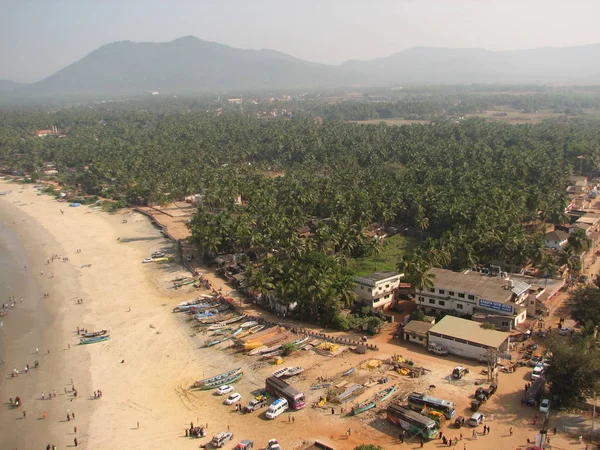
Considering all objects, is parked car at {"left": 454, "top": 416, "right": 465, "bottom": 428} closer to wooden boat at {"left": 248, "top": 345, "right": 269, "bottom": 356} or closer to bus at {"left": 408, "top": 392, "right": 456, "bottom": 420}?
bus at {"left": 408, "top": 392, "right": 456, "bottom": 420}

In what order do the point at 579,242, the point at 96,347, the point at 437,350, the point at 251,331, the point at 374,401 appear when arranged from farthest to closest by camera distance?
the point at 579,242, the point at 251,331, the point at 96,347, the point at 437,350, the point at 374,401

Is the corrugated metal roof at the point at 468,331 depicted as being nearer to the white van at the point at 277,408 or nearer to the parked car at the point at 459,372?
the parked car at the point at 459,372

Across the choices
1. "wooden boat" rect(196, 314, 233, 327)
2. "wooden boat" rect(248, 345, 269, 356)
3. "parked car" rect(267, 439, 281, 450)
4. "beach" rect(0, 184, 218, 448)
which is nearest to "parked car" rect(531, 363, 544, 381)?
"parked car" rect(267, 439, 281, 450)

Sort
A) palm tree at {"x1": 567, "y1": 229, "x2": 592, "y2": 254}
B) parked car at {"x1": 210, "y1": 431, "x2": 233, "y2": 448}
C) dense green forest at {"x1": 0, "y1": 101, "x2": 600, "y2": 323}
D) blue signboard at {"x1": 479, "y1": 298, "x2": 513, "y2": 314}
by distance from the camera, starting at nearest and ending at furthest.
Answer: parked car at {"x1": 210, "y1": 431, "x2": 233, "y2": 448}
blue signboard at {"x1": 479, "y1": 298, "x2": 513, "y2": 314}
dense green forest at {"x1": 0, "y1": 101, "x2": 600, "y2": 323}
palm tree at {"x1": 567, "y1": 229, "x2": 592, "y2": 254}

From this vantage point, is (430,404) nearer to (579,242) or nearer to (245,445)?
(245,445)

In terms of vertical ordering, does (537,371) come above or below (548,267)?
below

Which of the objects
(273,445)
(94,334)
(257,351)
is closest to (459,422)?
(273,445)

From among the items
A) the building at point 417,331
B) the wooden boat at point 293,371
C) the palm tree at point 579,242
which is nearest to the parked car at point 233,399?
the wooden boat at point 293,371
